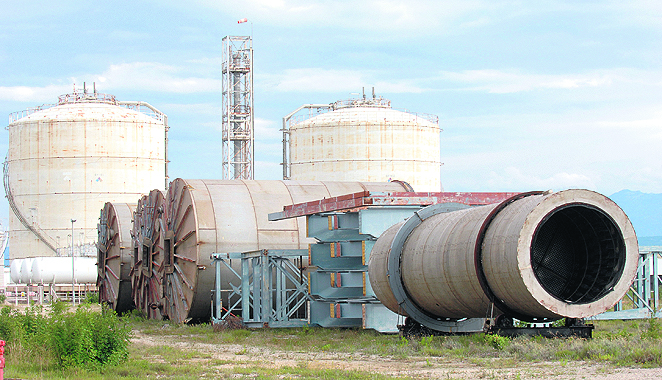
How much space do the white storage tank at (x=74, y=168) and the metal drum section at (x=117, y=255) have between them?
70.8ft

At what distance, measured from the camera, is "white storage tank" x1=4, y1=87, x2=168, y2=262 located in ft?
196

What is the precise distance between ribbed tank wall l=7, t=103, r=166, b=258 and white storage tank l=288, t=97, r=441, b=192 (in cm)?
1158

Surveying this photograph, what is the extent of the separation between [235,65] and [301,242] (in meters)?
41.8

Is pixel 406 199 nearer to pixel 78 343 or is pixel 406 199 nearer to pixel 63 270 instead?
pixel 78 343

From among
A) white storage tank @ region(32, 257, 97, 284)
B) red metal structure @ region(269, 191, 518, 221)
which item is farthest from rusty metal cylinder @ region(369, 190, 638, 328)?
white storage tank @ region(32, 257, 97, 284)

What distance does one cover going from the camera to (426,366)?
1327cm

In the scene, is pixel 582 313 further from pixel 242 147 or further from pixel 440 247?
pixel 242 147

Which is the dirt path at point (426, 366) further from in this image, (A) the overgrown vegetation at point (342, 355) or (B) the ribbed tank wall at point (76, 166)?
(B) the ribbed tank wall at point (76, 166)

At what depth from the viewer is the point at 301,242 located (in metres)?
26.3

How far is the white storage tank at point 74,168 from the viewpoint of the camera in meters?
59.9

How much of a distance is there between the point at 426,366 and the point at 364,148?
4803cm

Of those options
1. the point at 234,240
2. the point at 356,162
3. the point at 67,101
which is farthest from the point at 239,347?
the point at 67,101

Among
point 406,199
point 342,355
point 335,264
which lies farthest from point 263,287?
point 342,355

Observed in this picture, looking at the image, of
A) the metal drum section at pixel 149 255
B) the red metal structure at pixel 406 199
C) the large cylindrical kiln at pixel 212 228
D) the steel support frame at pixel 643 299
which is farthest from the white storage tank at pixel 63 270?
the steel support frame at pixel 643 299
